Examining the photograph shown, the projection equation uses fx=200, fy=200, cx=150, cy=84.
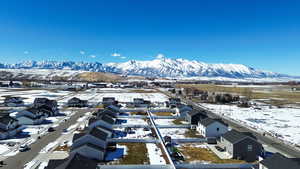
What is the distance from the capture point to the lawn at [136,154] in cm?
2441

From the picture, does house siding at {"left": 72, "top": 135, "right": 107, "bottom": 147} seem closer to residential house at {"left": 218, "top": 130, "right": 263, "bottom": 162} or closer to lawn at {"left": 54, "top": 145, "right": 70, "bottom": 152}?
lawn at {"left": 54, "top": 145, "right": 70, "bottom": 152}

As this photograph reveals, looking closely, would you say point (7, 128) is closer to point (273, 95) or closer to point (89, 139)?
point (89, 139)

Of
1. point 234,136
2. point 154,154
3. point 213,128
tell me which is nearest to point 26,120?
point 154,154

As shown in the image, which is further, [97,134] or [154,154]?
[97,134]

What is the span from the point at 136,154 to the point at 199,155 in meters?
8.35

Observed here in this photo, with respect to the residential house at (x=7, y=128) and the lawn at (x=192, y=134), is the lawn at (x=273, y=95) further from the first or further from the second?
the residential house at (x=7, y=128)

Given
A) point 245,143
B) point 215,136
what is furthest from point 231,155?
point 215,136

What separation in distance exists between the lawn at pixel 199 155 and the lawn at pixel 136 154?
17.2ft

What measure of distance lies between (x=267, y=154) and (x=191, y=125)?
15.3m

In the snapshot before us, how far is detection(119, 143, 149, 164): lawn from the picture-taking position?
80.1 ft

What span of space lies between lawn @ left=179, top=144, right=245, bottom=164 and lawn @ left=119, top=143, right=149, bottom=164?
523 centimetres

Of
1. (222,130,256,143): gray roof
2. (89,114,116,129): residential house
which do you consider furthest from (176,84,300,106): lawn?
(89,114,116,129): residential house

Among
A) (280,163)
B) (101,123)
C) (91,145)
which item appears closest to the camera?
(280,163)

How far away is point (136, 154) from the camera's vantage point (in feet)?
87.1
